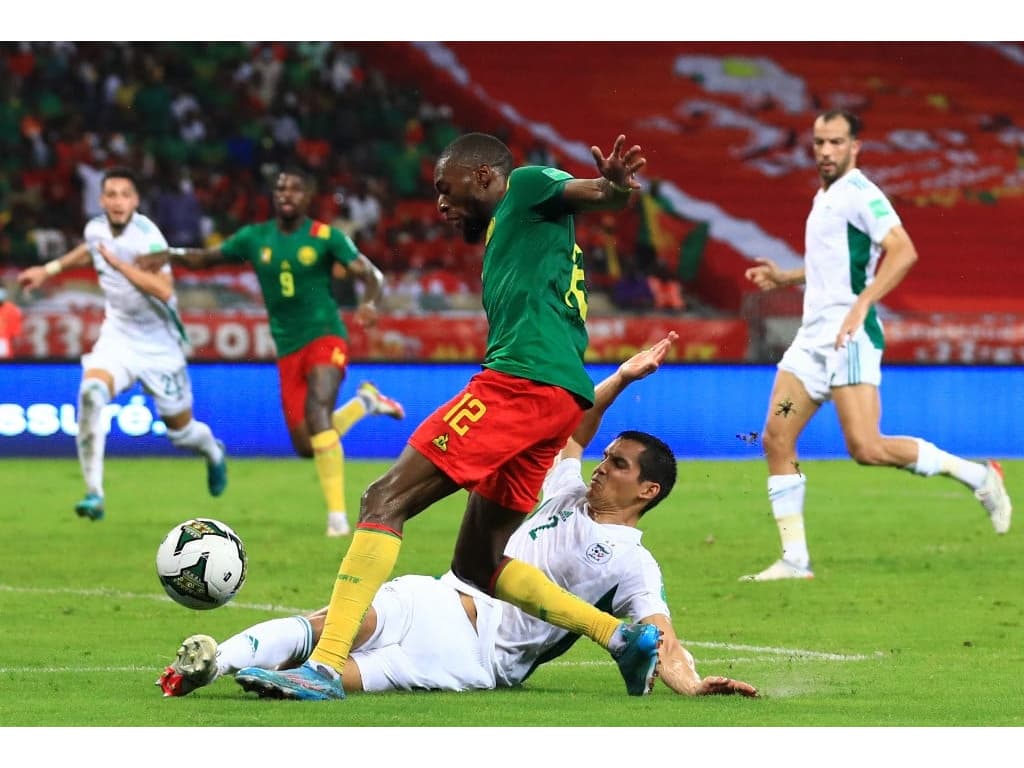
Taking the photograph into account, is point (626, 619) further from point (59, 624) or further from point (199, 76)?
point (199, 76)

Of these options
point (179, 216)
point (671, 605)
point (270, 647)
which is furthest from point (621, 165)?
point (179, 216)

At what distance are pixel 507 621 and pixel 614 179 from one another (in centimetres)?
157

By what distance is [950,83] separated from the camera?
27.1m

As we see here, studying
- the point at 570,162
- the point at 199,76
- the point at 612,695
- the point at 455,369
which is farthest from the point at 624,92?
the point at 612,695

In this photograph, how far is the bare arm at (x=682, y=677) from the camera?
5.66 m

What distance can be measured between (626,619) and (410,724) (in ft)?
4.18

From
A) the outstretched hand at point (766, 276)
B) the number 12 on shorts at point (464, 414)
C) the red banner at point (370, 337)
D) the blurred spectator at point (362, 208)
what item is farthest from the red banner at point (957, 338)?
the number 12 on shorts at point (464, 414)

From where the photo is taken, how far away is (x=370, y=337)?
61.6 ft

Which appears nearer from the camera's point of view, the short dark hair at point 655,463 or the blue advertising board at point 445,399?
the short dark hair at point 655,463

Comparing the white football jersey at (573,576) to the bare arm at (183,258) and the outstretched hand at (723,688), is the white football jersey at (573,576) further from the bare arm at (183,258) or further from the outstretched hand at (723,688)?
the bare arm at (183,258)

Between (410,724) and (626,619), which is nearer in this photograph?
(410,724)

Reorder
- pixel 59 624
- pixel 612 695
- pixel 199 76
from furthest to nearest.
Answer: pixel 199 76
pixel 59 624
pixel 612 695

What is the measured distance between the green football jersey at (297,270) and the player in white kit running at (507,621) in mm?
6305

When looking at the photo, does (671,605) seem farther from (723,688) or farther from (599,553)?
(723,688)
